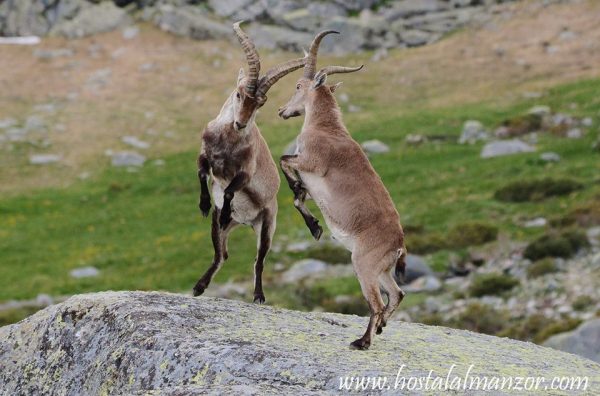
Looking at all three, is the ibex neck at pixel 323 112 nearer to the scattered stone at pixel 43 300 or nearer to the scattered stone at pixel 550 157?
the scattered stone at pixel 43 300

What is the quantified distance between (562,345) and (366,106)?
4082 centimetres

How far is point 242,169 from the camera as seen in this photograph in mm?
12766

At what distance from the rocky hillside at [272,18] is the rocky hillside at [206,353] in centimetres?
6227

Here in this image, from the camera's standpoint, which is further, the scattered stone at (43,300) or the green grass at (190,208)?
the green grass at (190,208)

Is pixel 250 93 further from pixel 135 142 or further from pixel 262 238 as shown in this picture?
pixel 135 142

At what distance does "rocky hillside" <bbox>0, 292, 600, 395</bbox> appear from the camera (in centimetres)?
941

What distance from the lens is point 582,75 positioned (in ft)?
203

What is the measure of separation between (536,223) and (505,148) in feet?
39.4

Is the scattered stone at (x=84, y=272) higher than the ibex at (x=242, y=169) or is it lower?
lower

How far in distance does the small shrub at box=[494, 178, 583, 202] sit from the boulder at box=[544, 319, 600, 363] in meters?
18.5

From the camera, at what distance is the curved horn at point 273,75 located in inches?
504

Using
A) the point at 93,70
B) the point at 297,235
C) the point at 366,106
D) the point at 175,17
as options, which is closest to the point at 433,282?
the point at 297,235

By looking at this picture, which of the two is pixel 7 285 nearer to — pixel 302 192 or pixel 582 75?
pixel 302 192

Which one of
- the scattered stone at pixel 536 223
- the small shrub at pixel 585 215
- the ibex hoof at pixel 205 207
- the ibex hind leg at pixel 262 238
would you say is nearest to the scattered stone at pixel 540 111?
the small shrub at pixel 585 215
